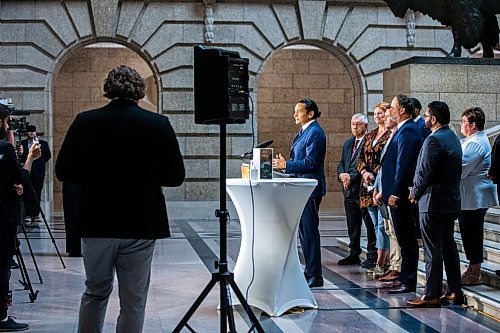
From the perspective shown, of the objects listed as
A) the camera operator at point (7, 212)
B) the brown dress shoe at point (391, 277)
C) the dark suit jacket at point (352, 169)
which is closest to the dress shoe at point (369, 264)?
the dark suit jacket at point (352, 169)

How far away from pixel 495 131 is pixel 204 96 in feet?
19.4

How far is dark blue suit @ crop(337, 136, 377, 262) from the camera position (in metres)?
9.64

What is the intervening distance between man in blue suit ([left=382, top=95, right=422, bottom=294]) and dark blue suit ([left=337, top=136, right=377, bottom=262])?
1.29 m

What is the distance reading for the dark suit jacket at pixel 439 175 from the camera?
7203mm

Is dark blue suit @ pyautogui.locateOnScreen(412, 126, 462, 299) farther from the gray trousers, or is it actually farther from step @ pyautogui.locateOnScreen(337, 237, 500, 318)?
the gray trousers

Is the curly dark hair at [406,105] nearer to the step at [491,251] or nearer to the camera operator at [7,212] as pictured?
the step at [491,251]

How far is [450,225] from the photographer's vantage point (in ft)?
24.1

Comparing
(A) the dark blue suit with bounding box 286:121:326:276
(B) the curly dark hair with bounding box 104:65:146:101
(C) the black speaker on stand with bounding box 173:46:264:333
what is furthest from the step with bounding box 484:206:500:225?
(B) the curly dark hair with bounding box 104:65:146:101

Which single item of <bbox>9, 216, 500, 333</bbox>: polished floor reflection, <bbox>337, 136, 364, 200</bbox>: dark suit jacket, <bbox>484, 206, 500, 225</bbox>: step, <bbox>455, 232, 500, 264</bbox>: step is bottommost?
<bbox>9, 216, 500, 333</bbox>: polished floor reflection

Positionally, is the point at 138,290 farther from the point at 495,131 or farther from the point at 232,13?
the point at 232,13

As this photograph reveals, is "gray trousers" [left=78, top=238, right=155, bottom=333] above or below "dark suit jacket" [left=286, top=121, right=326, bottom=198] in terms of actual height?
below

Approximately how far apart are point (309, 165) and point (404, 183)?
A: 882 millimetres

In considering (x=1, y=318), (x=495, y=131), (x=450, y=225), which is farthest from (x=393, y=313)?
(x=495, y=131)

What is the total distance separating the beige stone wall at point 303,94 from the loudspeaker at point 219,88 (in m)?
14.4
